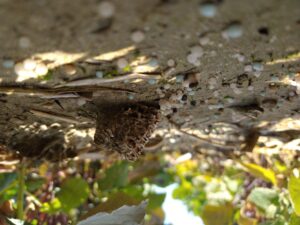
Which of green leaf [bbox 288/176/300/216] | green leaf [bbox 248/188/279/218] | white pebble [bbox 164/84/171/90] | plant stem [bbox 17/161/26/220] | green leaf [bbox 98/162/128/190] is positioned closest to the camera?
white pebble [bbox 164/84/171/90]

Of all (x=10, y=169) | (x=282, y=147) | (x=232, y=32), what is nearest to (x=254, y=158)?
(x=282, y=147)

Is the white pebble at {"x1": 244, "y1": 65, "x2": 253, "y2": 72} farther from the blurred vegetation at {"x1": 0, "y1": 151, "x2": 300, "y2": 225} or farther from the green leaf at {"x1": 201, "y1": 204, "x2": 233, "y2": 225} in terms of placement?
the green leaf at {"x1": 201, "y1": 204, "x2": 233, "y2": 225}

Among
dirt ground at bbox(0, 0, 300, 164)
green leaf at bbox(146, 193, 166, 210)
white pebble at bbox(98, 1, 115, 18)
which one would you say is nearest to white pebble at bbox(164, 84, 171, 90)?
dirt ground at bbox(0, 0, 300, 164)

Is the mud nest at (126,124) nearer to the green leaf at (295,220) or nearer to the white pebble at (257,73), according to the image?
the white pebble at (257,73)

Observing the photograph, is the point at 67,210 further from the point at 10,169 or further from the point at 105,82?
the point at 105,82

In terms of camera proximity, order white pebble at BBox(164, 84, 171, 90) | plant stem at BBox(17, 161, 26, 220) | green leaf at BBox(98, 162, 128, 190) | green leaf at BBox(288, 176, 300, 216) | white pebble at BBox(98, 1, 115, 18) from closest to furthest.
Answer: white pebble at BBox(98, 1, 115, 18), white pebble at BBox(164, 84, 171, 90), green leaf at BBox(288, 176, 300, 216), plant stem at BBox(17, 161, 26, 220), green leaf at BBox(98, 162, 128, 190)

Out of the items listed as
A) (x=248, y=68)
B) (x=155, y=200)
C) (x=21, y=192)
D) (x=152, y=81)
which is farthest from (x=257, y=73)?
(x=155, y=200)
